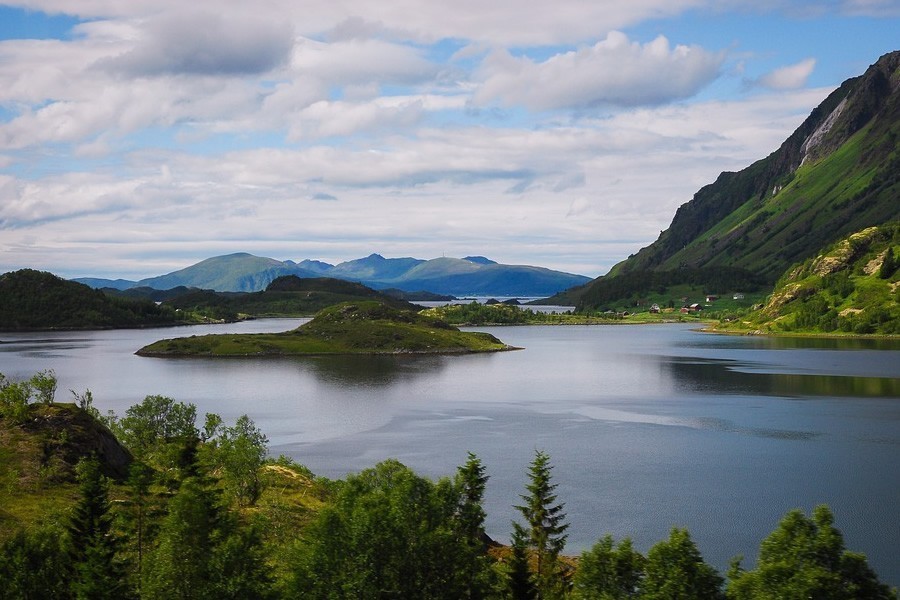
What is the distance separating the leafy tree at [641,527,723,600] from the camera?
157ft

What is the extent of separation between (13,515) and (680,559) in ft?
177

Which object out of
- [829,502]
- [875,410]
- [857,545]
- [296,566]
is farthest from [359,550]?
[875,410]

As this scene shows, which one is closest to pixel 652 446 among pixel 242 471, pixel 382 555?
pixel 242 471

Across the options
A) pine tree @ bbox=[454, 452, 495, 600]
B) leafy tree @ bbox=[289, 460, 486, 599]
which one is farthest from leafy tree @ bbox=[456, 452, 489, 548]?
leafy tree @ bbox=[289, 460, 486, 599]

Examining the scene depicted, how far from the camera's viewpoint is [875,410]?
156 meters

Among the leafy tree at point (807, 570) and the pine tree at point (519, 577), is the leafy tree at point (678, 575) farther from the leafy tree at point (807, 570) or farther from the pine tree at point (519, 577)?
the pine tree at point (519, 577)

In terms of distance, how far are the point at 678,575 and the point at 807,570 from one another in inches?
285

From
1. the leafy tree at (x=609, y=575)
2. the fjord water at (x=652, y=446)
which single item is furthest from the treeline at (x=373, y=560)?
the fjord water at (x=652, y=446)

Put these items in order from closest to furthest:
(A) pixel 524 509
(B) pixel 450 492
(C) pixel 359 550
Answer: (C) pixel 359 550
(B) pixel 450 492
(A) pixel 524 509

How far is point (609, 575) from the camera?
50281 millimetres

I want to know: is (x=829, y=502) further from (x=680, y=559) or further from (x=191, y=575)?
(x=191, y=575)

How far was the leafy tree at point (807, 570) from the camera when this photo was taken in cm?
4566

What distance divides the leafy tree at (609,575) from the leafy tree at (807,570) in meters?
5.71

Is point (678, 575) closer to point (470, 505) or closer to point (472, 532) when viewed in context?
point (472, 532)
